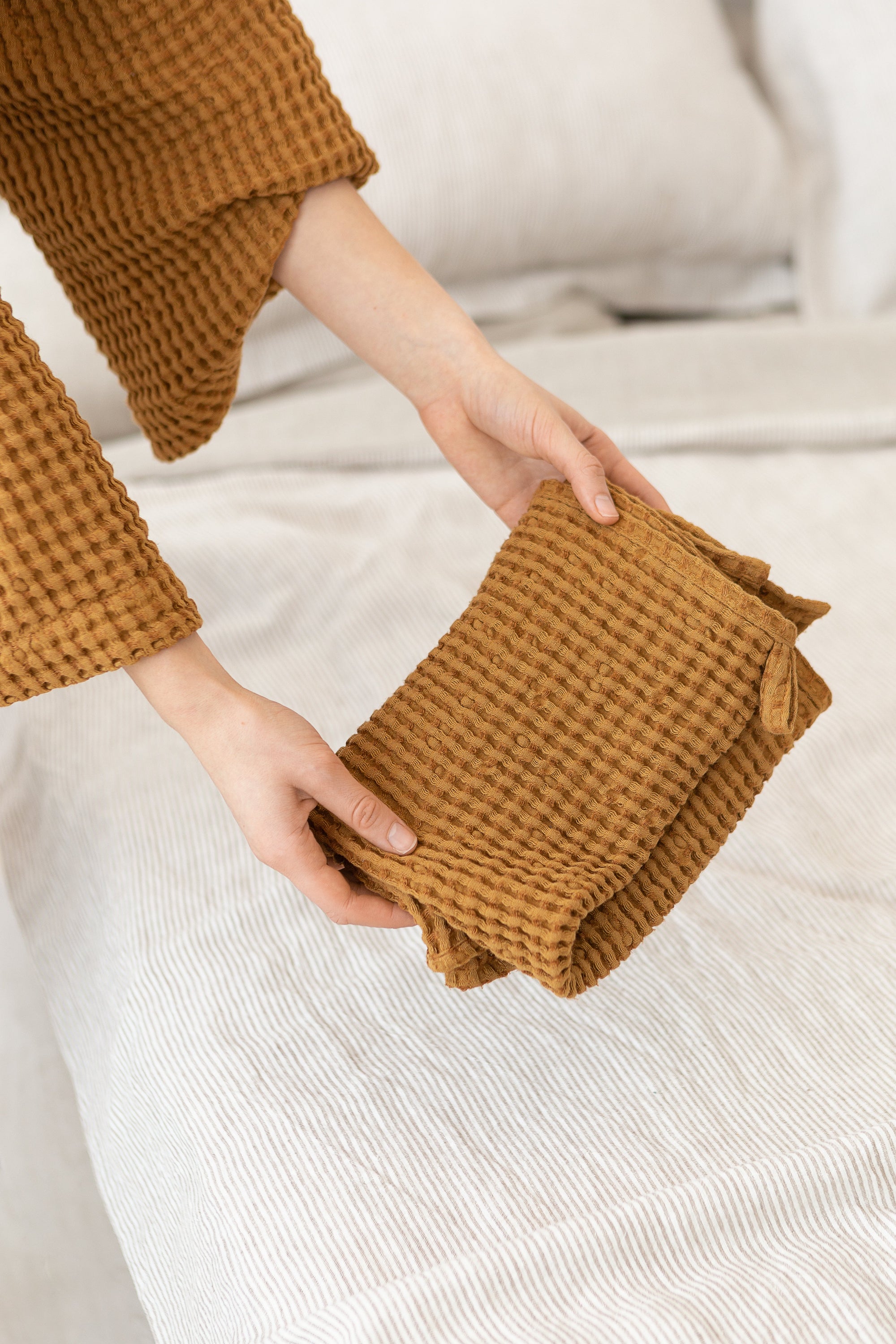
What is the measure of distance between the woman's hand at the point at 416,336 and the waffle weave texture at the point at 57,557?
252 millimetres

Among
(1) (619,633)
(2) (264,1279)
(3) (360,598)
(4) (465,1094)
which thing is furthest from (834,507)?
(2) (264,1279)

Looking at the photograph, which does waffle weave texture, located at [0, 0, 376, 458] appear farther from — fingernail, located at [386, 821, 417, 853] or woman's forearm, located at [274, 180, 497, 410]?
fingernail, located at [386, 821, 417, 853]

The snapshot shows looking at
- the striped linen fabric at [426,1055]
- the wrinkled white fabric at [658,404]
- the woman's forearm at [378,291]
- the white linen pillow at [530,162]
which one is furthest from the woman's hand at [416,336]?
the white linen pillow at [530,162]

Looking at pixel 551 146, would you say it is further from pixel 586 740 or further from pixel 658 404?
pixel 586 740

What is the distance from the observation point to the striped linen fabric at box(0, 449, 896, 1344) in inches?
22.2

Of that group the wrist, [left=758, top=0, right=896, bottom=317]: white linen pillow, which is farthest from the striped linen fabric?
[left=758, top=0, right=896, bottom=317]: white linen pillow

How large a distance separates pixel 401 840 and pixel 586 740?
107 millimetres

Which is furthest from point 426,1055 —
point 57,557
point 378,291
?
point 378,291

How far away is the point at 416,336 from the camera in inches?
30.3

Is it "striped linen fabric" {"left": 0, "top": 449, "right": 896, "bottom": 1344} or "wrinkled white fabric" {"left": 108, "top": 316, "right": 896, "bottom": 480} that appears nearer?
"striped linen fabric" {"left": 0, "top": 449, "right": 896, "bottom": 1344}

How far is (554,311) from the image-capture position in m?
1.48

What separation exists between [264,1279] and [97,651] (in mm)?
Answer: 308

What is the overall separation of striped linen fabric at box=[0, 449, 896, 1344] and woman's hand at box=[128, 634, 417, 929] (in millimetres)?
142

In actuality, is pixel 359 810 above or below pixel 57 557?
below
